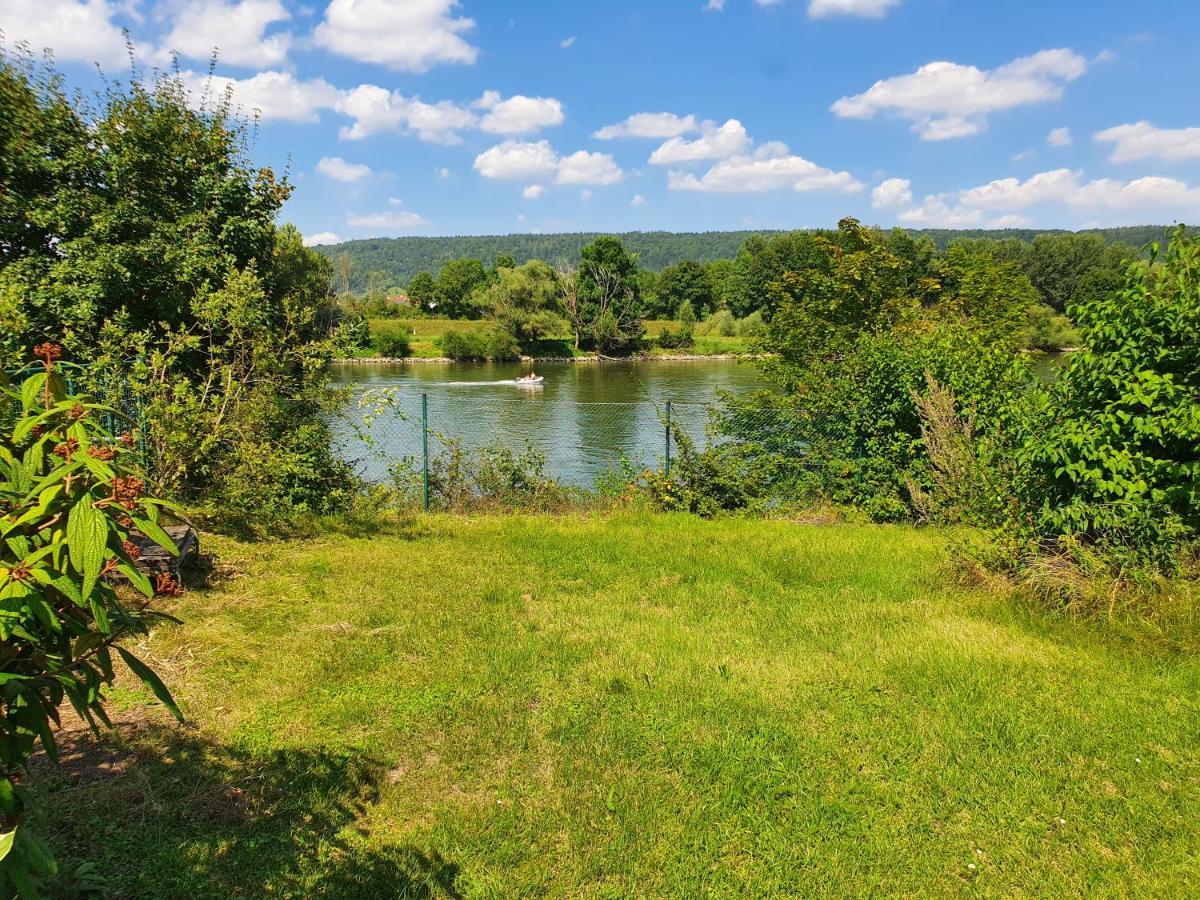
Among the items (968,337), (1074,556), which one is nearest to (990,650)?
(1074,556)

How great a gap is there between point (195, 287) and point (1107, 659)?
436 inches

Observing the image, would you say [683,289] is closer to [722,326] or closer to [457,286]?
[722,326]

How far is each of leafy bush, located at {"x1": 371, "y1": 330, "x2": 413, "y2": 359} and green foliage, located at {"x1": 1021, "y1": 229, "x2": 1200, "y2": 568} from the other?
57.7 m

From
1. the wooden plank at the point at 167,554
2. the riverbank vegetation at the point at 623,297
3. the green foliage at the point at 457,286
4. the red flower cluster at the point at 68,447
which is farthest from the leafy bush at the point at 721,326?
the red flower cluster at the point at 68,447

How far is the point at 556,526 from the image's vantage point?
8.87 metres

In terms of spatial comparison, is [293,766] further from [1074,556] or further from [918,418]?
[918,418]

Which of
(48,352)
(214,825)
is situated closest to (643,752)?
(214,825)

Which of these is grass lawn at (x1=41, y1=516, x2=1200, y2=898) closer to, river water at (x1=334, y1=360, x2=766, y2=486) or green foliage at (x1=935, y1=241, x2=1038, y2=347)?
river water at (x1=334, y1=360, x2=766, y2=486)

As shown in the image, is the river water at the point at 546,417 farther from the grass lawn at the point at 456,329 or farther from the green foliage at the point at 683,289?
the green foliage at the point at 683,289

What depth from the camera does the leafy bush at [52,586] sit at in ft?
4.27

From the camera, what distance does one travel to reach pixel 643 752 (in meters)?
3.83

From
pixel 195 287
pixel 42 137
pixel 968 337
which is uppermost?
pixel 42 137

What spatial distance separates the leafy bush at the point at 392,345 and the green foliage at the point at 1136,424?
5765 centimetres

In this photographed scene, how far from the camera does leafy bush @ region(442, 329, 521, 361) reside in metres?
60.1
